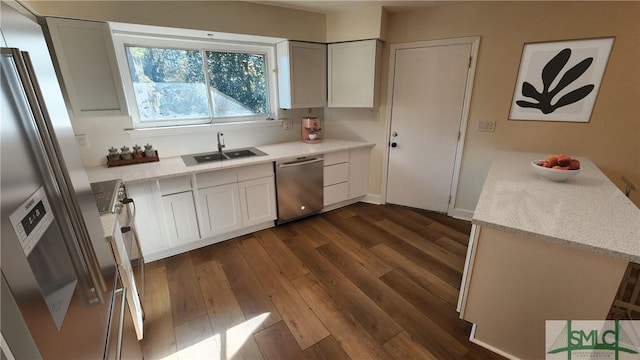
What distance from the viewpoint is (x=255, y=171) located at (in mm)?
2709

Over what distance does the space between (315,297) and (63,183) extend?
172 cm

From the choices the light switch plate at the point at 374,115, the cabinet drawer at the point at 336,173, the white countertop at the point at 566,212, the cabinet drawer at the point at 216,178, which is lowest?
A: the cabinet drawer at the point at 336,173

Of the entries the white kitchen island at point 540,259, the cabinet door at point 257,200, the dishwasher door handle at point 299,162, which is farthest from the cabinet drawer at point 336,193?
the white kitchen island at point 540,259

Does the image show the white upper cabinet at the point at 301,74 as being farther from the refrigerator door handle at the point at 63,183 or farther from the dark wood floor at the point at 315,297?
the refrigerator door handle at the point at 63,183

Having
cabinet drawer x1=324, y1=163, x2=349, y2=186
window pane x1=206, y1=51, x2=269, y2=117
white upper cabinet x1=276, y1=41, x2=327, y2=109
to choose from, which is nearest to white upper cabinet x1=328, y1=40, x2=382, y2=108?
white upper cabinet x1=276, y1=41, x2=327, y2=109

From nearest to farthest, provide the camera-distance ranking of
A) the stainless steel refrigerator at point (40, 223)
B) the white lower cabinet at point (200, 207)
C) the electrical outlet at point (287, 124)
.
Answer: the stainless steel refrigerator at point (40, 223) < the white lower cabinet at point (200, 207) < the electrical outlet at point (287, 124)

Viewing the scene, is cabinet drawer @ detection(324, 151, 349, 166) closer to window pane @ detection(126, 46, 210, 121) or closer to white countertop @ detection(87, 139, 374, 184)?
white countertop @ detection(87, 139, 374, 184)

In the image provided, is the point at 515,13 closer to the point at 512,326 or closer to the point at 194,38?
the point at 512,326

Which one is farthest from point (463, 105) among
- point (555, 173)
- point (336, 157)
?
point (336, 157)

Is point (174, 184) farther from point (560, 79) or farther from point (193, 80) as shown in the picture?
point (560, 79)

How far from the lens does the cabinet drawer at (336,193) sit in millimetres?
→ 3340

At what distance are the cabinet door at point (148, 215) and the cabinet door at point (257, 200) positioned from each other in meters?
0.74

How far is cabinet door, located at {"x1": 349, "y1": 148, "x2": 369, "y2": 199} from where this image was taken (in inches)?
136

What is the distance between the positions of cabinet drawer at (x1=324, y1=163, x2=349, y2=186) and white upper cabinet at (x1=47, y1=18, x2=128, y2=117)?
2.07m
